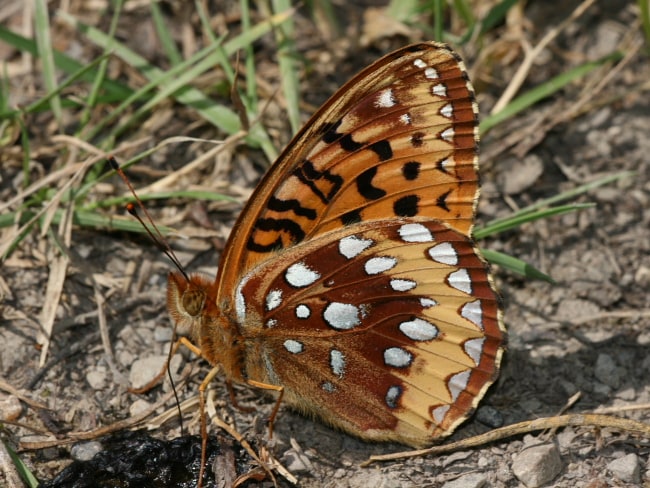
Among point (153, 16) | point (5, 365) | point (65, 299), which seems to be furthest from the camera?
point (153, 16)

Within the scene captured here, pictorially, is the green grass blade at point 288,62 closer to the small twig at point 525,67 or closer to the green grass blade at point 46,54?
the small twig at point 525,67

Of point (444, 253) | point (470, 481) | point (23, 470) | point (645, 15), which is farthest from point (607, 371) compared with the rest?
point (23, 470)

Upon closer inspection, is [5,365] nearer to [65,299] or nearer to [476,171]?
[65,299]

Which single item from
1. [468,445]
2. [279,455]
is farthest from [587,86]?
[279,455]

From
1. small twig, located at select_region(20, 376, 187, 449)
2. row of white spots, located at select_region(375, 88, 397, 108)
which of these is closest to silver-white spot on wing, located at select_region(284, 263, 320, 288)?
row of white spots, located at select_region(375, 88, 397, 108)

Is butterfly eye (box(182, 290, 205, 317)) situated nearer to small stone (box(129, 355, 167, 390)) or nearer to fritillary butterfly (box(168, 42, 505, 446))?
fritillary butterfly (box(168, 42, 505, 446))

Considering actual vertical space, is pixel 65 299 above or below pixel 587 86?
below

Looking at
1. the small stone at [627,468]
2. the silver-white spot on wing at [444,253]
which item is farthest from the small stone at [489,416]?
the silver-white spot on wing at [444,253]
